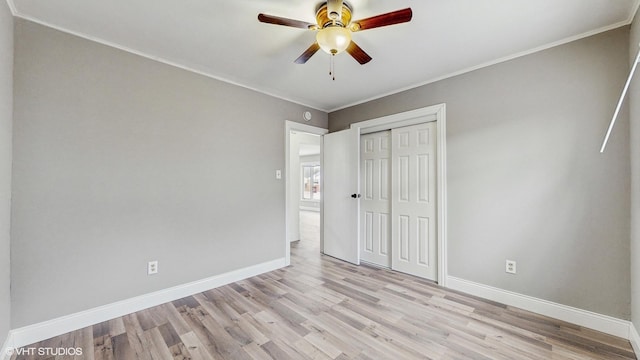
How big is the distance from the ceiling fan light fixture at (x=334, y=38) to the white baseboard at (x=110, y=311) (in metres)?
2.65

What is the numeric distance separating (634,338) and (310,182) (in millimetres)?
8893

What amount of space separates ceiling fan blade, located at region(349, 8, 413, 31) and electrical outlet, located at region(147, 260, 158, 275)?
2.71 meters

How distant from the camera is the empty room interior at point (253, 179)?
5.83 feet

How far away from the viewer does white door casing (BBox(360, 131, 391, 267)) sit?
346 cm

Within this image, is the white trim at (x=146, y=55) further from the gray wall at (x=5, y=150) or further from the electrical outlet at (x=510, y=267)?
the electrical outlet at (x=510, y=267)

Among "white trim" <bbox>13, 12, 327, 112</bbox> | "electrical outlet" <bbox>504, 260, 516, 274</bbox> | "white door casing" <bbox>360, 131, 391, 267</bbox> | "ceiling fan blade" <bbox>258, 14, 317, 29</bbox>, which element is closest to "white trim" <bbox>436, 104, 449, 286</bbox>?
"electrical outlet" <bbox>504, 260, 516, 274</bbox>

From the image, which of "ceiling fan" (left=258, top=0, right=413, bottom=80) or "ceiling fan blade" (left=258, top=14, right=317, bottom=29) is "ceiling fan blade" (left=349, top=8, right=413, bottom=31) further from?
"ceiling fan blade" (left=258, top=14, right=317, bottom=29)

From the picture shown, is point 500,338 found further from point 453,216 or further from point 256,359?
point 256,359

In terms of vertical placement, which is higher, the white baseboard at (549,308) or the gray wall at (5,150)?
the gray wall at (5,150)

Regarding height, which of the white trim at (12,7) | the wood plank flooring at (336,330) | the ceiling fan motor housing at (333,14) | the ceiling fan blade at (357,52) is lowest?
the wood plank flooring at (336,330)

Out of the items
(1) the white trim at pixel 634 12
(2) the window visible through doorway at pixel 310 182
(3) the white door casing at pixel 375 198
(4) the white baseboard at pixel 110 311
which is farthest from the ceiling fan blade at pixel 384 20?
(2) the window visible through doorway at pixel 310 182

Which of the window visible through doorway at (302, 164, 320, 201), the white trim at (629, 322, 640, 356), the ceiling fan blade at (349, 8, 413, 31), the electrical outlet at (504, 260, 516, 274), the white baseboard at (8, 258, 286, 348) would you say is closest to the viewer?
the ceiling fan blade at (349, 8, 413, 31)

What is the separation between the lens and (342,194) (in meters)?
3.80

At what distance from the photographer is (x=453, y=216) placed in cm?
274
